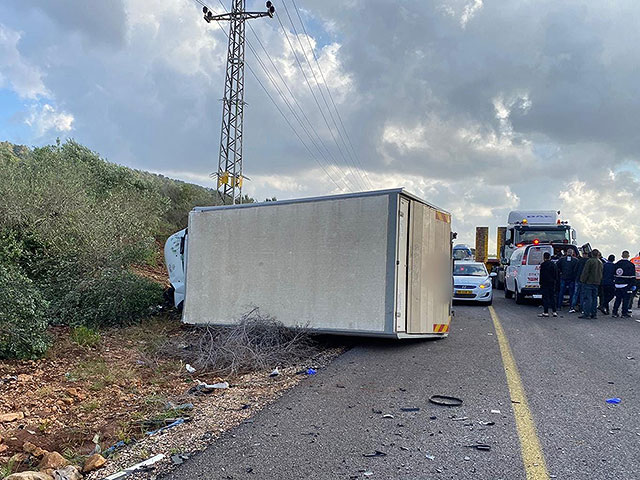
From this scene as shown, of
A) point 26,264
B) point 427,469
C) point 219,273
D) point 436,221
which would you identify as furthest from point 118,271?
point 427,469

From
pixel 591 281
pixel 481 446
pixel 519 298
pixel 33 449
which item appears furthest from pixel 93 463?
pixel 519 298

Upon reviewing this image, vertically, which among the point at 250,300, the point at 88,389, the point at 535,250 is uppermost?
the point at 535,250

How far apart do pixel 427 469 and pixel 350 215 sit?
495 cm

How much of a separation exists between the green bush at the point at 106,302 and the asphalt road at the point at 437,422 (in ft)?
18.3

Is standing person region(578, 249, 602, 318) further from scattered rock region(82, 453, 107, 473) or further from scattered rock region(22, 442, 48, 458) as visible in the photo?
scattered rock region(22, 442, 48, 458)

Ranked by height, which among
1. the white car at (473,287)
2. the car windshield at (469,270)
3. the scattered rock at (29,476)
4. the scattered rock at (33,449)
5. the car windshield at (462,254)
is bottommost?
the scattered rock at (33,449)

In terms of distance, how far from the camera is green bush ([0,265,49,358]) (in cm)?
779

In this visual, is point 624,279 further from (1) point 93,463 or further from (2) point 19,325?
(2) point 19,325

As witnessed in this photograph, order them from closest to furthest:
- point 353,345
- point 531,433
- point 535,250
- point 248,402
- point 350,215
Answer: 1. point 531,433
2. point 248,402
3. point 350,215
4. point 353,345
5. point 535,250

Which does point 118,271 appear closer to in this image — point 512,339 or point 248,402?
point 248,402

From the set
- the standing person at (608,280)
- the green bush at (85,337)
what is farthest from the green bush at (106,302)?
the standing person at (608,280)

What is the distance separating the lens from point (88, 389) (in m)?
6.66

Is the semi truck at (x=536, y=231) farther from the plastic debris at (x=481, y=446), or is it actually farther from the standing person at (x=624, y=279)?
the plastic debris at (x=481, y=446)

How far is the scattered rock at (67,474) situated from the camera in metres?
3.84
